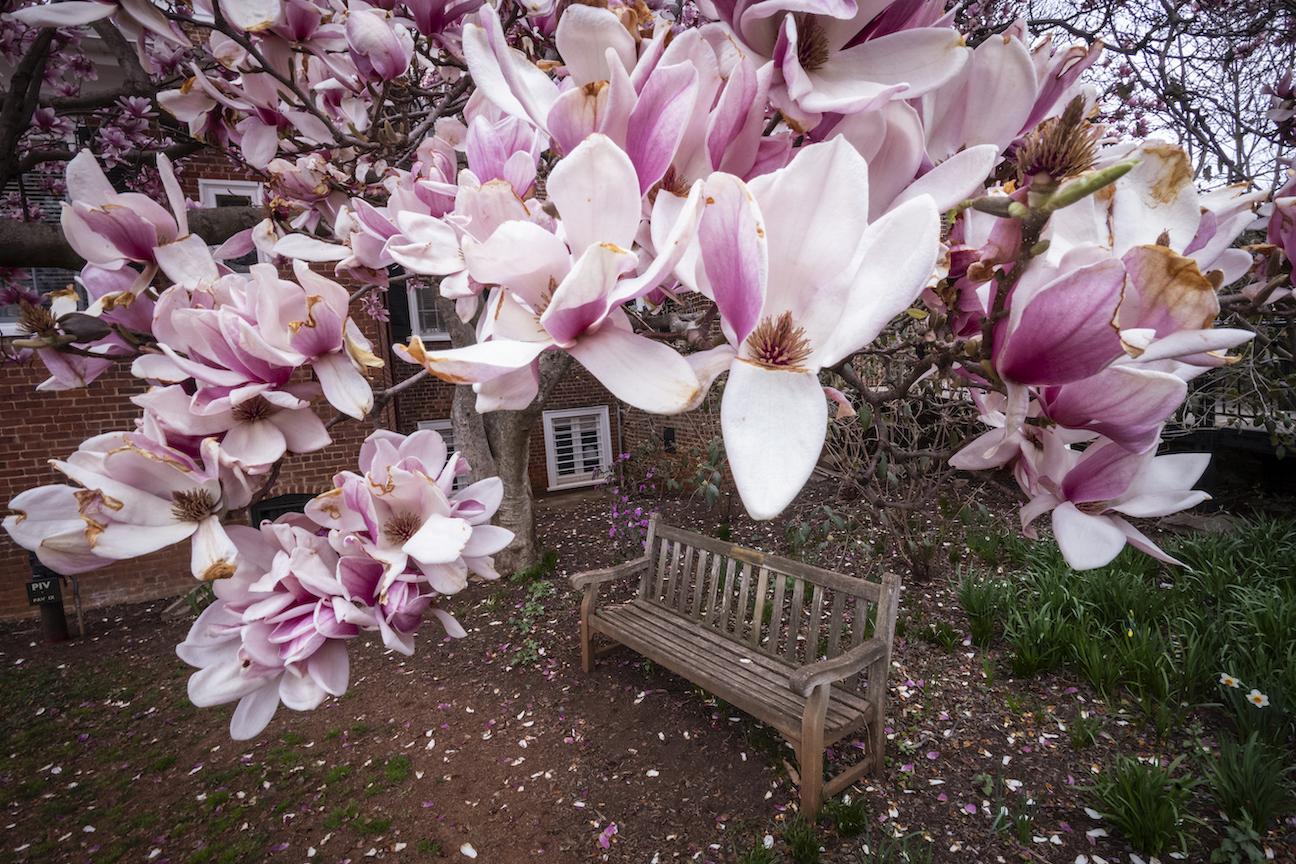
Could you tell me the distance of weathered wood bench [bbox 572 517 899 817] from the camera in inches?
111

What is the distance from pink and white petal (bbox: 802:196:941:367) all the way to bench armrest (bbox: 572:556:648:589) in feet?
12.6

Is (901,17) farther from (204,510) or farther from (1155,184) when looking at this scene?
(204,510)

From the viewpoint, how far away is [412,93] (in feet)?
5.70

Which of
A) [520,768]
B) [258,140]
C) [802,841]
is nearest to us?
[258,140]

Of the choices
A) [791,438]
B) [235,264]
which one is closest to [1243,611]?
[791,438]

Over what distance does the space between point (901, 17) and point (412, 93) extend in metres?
1.56

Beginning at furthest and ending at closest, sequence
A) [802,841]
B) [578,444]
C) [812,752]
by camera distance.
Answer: [578,444]
[812,752]
[802,841]

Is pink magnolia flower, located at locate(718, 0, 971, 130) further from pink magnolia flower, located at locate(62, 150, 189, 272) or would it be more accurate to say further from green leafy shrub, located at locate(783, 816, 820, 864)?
green leafy shrub, located at locate(783, 816, 820, 864)

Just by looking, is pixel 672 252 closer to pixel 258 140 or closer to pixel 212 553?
pixel 212 553

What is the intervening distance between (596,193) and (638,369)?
0.14 metres

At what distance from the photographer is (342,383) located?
29.6 inches

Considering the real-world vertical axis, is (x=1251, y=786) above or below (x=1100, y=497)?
below

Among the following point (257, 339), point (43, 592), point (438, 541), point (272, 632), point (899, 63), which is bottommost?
point (43, 592)

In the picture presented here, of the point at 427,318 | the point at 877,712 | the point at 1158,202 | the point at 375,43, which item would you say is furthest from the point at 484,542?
the point at 427,318
